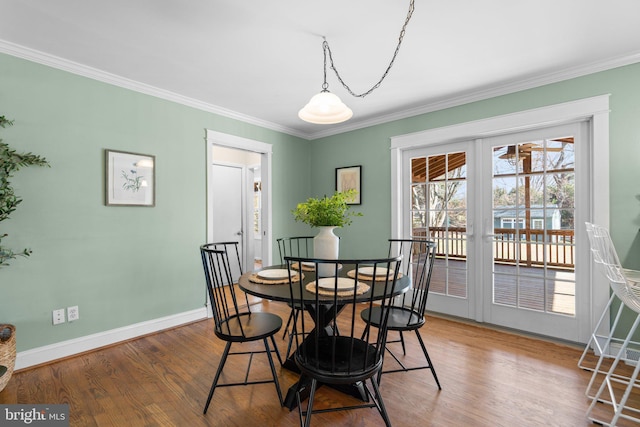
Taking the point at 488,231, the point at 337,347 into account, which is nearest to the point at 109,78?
the point at 337,347

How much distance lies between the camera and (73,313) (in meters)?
2.53

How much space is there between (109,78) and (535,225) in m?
4.21

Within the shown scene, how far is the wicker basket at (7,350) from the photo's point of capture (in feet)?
6.50

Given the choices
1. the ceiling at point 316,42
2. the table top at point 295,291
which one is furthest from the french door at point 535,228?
the table top at point 295,291

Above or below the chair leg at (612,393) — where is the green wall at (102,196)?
above

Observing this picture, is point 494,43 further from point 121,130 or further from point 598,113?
point 121,130

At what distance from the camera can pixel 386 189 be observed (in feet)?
12.8

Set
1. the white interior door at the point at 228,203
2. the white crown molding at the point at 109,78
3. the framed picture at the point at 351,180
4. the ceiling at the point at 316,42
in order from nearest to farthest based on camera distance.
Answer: the ceiling at the point at 316,42
the white crown molding at the point at 109,78
the framed picture at the point at 351,180
the white interior door at the point at 228,203

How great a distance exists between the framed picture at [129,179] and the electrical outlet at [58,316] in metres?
0.94

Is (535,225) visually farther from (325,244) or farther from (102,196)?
(102,196)

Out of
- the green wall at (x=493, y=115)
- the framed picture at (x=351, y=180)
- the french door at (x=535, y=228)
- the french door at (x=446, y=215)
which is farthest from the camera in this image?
the framed picture at (x=351, y=180)

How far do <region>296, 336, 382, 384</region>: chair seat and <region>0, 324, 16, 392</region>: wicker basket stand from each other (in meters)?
2.01

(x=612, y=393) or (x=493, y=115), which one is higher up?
(x=493, y=115)

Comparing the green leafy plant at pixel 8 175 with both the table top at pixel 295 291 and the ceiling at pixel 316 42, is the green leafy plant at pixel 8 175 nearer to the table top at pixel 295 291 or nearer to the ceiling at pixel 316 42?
the ceiling at pixel 316 42
